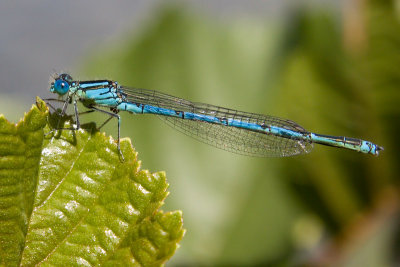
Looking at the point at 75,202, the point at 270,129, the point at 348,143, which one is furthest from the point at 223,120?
the point at 75,202

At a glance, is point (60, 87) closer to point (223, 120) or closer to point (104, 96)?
point (104, 96)

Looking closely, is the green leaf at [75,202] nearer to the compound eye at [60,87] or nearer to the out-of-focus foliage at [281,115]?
the compound eye at [60,87]

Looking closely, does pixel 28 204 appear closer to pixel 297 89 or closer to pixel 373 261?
pixel 297 89

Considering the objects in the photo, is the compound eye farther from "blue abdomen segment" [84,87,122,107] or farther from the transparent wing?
the transparent wing

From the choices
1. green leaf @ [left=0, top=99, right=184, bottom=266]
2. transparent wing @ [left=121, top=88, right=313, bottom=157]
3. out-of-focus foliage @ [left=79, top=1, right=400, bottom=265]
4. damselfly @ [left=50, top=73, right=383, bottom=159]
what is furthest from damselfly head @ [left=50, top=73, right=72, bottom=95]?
out-of-focus foliage @ [left=79, top=1, right=400, bottom=265]

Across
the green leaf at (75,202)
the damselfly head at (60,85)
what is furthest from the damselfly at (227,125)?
the green leaf at (75,202)

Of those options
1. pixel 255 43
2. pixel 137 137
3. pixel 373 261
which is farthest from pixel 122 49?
pixel 373 261

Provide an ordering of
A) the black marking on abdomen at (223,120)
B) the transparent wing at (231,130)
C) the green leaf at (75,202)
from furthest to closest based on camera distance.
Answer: the black marking on abdomen at (223,120) → the transparent wing at (231,130) → the green leaf at (75,202)
